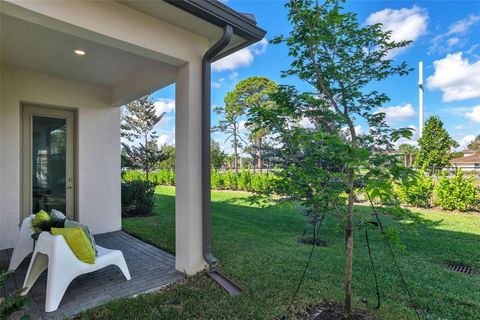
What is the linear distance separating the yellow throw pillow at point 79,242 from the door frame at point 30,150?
2.61 metres

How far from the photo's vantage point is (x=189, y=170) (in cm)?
318

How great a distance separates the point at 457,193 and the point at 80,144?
9578 mm

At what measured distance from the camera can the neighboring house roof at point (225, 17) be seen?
2.59 m

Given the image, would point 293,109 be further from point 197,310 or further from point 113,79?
point 113,79

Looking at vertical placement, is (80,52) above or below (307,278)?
above

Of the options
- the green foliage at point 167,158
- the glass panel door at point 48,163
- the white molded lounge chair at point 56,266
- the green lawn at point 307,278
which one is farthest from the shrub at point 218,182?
the white molded lounge chair at point 56,266

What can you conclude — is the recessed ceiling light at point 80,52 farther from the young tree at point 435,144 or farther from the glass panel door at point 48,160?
the young tree at point 435,144

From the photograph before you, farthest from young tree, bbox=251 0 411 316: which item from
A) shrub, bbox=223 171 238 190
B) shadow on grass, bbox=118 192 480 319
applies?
shrub, bbox=223 171 238 190

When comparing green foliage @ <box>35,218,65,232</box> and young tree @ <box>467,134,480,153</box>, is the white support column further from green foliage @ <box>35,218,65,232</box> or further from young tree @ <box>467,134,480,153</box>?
young tree @ <box>467,134,480,153</box>

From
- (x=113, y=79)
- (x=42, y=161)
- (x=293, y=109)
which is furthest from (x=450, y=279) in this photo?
(x=42, y=161)

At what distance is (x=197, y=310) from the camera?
94.9 inches

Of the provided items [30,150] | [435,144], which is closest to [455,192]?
[30,150]

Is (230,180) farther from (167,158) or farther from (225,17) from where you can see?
(225,17)

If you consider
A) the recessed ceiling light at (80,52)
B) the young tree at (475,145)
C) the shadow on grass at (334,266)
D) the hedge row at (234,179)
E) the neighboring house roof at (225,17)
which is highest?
the young tree at (475,145)
